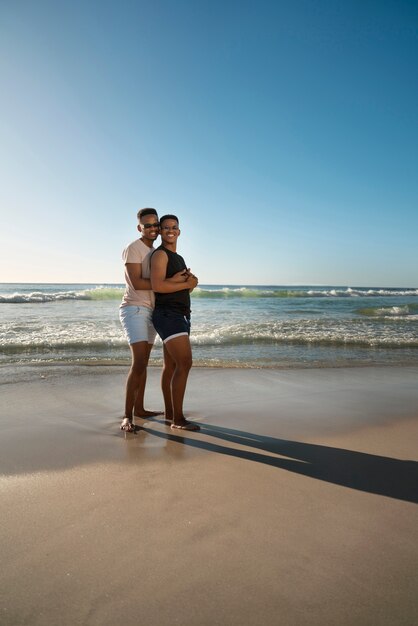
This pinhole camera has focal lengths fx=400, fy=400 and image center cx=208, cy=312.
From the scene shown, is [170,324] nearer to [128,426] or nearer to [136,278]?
[136,278]

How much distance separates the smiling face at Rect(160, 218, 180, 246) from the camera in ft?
12.6

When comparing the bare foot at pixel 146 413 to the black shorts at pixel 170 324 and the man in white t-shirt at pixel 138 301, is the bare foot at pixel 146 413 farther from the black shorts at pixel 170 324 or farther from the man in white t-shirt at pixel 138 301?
the black shorts at pixel 170 324

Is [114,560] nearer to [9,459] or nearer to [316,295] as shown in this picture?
[9,459]

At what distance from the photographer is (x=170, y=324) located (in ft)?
12.5

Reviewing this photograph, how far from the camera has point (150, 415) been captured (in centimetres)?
427

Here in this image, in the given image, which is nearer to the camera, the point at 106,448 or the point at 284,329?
the point at 106,448

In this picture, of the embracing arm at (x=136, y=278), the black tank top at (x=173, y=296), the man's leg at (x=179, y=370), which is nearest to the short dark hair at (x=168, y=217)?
the black tank top at (x=173, y=296)

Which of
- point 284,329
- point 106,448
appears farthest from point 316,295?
point 106,448

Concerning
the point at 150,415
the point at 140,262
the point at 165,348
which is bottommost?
the point at 150,415

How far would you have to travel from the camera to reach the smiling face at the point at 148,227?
4004 millimetres

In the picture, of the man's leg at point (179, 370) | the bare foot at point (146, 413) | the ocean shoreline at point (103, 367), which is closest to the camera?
the man's leg at point (179, 370)

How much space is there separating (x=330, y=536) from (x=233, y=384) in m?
3.60

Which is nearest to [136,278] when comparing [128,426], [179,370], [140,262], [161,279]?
[140,262]

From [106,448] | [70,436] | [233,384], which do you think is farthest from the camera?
[233,384]
